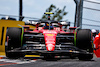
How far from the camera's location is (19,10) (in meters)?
14.7

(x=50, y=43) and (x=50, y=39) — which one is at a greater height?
(x=50, y=39)

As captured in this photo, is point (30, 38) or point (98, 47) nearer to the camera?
point (30, 38)

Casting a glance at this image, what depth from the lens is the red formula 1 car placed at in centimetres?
576

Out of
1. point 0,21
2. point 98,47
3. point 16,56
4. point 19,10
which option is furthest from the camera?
point 19,10

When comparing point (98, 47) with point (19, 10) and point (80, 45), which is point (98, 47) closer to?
point (80, 45)

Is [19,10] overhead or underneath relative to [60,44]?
overhead

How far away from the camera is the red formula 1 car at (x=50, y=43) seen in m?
5.76

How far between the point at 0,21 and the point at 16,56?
7399 millimetres

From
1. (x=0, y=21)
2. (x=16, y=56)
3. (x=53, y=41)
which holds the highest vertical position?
(x=0, y=21)

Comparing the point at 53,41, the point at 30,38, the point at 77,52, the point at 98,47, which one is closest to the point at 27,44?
the point at 30,38

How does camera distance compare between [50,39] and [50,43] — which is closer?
[50,43]

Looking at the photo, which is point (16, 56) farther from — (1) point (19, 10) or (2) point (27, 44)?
(1) point (19, 10)

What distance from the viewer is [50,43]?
591 cm

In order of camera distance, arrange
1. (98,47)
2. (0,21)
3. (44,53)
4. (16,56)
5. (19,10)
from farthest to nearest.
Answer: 1. (19,10)
2. (0,21)
3. (98,47)
4. (16,56)
5. (44,53)
